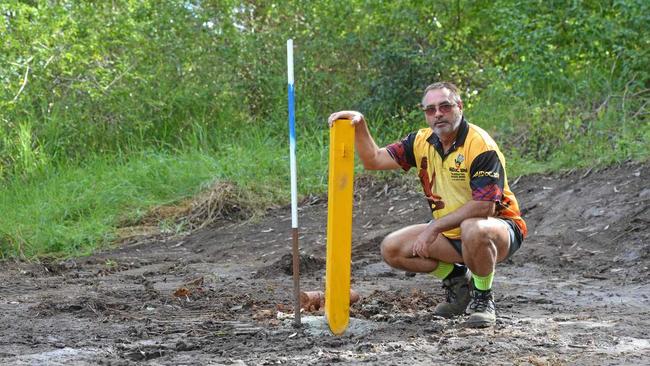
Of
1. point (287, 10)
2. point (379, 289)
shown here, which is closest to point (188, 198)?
point (287, 10)

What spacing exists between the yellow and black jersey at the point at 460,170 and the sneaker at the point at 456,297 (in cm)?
29

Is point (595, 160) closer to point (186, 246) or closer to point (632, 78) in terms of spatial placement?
point (632, 78)

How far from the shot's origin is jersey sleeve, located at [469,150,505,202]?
589 centimetres

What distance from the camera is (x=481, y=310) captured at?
6.00 meters

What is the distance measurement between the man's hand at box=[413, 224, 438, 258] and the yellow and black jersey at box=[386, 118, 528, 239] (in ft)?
0.52

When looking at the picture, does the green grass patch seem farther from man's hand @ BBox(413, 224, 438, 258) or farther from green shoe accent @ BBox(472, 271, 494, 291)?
green shoe accent @ BBox(472, 271, 494, 291)

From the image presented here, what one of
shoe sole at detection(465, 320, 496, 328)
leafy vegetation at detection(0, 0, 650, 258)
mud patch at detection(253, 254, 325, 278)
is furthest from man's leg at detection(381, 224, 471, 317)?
leafy vegetation at detection(0, 0, 650, 258)

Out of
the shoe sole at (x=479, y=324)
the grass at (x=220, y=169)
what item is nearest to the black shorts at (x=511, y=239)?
the shoe sole at (x=479, y=324)

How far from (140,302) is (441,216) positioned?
2.21m

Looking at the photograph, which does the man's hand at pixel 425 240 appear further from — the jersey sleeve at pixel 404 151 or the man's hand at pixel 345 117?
the man's hand at pixel 345 117

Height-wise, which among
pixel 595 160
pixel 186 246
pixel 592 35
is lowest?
pixel 186 246

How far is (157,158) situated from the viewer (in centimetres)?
1252

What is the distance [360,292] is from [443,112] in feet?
→ 6.01

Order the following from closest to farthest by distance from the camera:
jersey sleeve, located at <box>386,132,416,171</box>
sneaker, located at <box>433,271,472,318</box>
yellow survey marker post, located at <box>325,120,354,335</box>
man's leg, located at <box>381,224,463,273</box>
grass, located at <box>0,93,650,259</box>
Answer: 1. yellow survey marker post, located at <box>325,120,354,335</box>
2. man's leg, located at <box>381,224,463,273</box>
3. sneaker, located at <box>433,271,472,318</box>
4. jersey sleeve, located at <box>386,132,416,171</box>
5. grass, located at <box>0,93,650,259</box>
